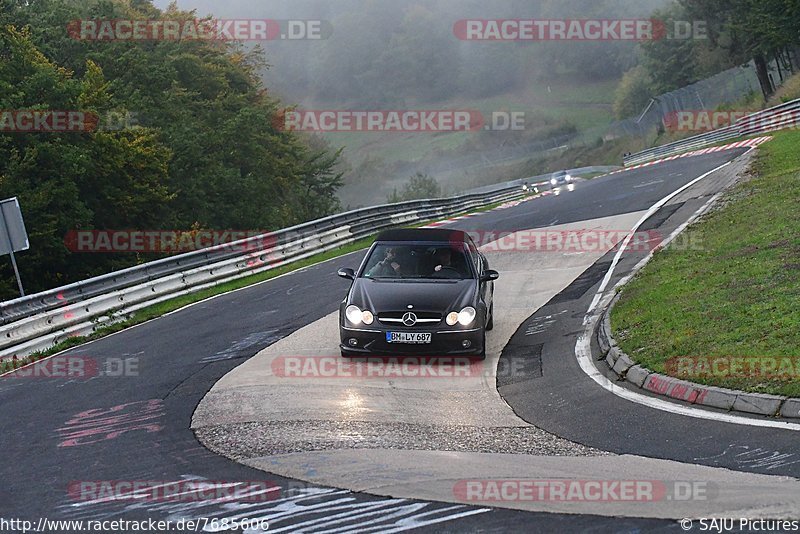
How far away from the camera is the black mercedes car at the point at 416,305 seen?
1280 cm

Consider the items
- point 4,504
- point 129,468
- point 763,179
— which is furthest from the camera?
point 763,179

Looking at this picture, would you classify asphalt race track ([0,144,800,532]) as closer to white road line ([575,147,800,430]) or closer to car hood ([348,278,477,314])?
white road line ([575,147,800,430])

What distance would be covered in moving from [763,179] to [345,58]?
12002 cm

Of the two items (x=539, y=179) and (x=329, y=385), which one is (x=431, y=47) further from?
(x=329, y=385)

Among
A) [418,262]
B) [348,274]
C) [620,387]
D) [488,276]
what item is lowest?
[620,387]

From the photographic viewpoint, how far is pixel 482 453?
336 inches

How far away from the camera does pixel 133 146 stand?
3481cm

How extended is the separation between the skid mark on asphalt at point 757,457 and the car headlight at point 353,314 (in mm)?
6044

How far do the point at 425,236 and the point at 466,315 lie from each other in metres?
2.10

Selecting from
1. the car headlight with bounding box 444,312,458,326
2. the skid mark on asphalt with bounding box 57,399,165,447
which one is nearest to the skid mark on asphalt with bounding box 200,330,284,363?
the skid mark on asphalt with bounding box 57,399,165,447

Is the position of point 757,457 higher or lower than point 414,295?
lower

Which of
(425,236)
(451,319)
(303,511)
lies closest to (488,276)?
(425,236)

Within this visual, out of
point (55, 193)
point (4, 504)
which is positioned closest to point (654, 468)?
point (4, 504)

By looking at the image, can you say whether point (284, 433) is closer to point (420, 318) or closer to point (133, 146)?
point (420, 318)
